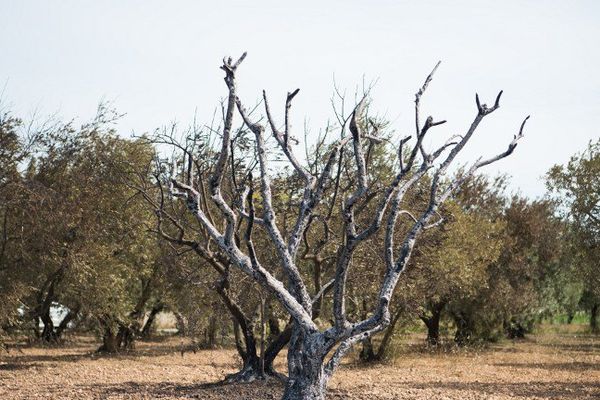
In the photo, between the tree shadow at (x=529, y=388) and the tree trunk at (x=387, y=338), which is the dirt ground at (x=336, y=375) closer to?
the tree shadow at (x=529, y=388)

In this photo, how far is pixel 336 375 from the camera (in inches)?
846

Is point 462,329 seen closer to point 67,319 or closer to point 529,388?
point 529,388

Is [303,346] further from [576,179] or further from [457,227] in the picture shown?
[576,179]

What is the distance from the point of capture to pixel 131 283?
96.2 ft

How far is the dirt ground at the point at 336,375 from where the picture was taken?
17125 millimetres

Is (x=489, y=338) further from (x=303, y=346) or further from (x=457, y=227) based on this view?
(x=303, y=346)

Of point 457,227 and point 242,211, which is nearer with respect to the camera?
point 242,211

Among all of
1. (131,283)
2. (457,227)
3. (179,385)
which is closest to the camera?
(179,385)

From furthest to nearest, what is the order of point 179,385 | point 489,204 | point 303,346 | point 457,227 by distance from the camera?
point 489,204 → point 457,227 → point 179,385 → point 303,346

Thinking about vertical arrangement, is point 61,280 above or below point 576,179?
below

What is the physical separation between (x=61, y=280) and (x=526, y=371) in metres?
14.0

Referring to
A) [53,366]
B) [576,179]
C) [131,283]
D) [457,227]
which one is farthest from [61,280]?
[576,179]

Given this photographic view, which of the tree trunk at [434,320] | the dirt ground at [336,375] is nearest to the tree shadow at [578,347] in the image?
the dirt ground at [336,375]

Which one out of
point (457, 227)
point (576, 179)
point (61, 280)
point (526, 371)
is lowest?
point (526, 371)
